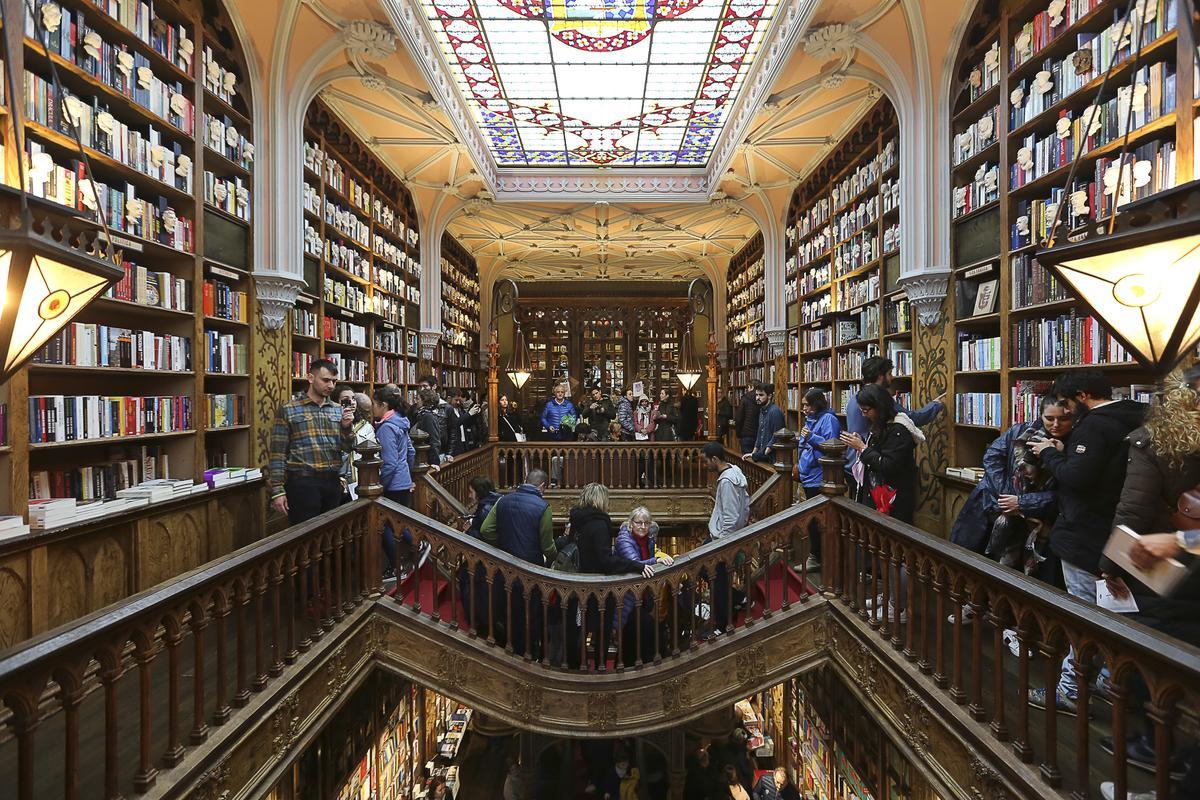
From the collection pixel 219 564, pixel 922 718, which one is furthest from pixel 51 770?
pixel 922 718

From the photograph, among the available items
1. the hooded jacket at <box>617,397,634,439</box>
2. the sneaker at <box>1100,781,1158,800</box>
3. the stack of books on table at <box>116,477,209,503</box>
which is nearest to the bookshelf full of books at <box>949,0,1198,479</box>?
the sneaker at <box>1100,781,1158,800</box>

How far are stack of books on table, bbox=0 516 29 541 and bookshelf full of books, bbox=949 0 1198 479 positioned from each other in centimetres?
512

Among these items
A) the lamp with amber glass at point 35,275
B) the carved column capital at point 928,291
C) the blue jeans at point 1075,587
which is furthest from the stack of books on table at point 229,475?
the carved column capital at point 928,291

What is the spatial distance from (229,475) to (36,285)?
11.3 feet

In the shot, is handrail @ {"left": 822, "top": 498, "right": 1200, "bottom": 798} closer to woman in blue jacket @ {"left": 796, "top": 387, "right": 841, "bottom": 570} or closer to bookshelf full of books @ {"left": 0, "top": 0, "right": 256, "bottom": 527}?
woman in blue jacket @ {"left": 796, "top": 387, "right": 841, "bottom": 570}

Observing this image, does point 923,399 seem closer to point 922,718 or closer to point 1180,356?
point 922,718

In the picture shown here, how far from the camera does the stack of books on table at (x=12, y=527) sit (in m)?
2.89

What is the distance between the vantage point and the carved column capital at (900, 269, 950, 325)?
514 cm

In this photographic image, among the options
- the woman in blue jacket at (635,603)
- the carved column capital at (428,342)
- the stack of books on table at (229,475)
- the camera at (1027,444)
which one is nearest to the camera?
the camera at (1027,444)

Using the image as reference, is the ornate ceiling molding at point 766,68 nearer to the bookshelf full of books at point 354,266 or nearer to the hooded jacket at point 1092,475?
the hooded jacket at point 1092,475

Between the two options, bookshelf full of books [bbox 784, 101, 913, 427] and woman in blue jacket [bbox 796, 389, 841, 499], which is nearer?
woman in blue jacket [bbox 796, 389, 841, 499]

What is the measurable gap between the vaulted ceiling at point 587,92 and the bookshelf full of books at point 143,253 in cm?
101

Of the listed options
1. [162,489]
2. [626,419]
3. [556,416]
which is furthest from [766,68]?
[626,419]

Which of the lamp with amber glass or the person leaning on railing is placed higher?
the lamp with amber glass
